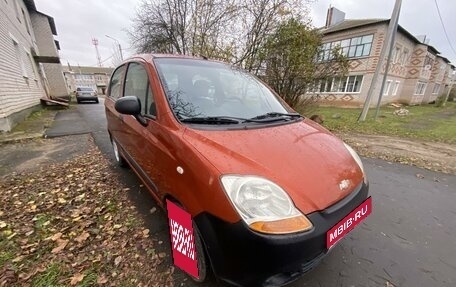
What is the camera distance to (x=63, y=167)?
14.0ft

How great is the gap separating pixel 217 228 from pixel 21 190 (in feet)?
11.7

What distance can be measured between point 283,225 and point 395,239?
1.91 metres

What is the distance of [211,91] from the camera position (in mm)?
2477

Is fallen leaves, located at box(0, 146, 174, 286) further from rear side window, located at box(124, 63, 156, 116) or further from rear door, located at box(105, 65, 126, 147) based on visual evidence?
rear side window, located at box(124, 63, 156, 116)

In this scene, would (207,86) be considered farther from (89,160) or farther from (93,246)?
(89,160)

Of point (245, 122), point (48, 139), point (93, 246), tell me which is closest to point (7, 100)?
point (48, 139)

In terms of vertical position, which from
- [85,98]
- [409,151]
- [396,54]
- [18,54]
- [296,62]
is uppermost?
[396,54]

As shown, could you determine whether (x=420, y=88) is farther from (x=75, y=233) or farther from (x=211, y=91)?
(x=75, y=233)

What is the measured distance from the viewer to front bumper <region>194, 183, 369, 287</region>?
4.44 feet

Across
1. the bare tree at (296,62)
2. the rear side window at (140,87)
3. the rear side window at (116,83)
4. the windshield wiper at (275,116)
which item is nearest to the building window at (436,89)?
the bare tree at (296,62)

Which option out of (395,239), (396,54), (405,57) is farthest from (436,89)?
(395,239)

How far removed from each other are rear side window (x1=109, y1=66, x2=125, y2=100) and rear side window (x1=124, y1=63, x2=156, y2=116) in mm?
341

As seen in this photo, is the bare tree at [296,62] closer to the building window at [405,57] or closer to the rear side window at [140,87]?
the rear side window at [140,87]

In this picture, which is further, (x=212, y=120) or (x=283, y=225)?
(x=212, y=120)
